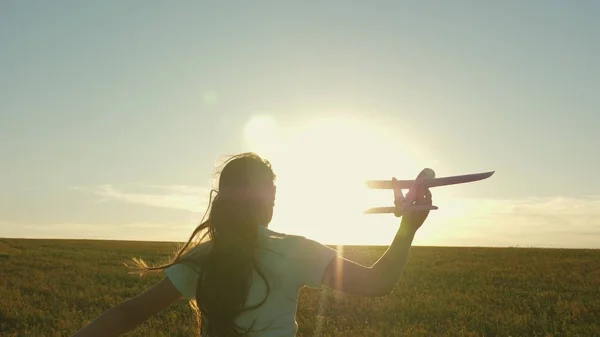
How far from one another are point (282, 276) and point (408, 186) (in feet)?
2.81

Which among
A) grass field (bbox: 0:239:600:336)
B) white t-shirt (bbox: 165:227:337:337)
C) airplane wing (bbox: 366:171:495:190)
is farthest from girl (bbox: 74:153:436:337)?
grass field (bbox: 0:239:600:336)

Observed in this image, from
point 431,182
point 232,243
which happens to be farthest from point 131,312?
point 431,182

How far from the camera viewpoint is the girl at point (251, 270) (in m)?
2.76

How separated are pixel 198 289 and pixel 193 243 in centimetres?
30

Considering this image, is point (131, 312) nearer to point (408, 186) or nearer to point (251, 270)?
point (251, 270)

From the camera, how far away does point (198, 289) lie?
9.88ft

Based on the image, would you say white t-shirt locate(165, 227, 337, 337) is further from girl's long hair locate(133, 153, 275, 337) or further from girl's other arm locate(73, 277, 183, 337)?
girl's other arm locate(73, 277, 183, 337)

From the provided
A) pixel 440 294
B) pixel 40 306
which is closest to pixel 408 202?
pixel 40 306

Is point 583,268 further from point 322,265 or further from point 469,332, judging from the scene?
point 322,265

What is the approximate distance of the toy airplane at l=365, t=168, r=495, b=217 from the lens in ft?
9.75

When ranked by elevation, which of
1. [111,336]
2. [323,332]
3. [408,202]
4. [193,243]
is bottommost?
[323,332]

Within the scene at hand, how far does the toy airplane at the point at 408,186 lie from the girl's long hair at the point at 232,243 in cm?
62

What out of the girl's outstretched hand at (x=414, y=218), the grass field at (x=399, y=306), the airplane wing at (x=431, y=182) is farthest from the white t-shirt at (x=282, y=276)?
the grass field at (x=399, y=306)

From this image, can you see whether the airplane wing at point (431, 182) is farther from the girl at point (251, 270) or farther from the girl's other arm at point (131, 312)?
the girl's other arm at point (131, 312)
